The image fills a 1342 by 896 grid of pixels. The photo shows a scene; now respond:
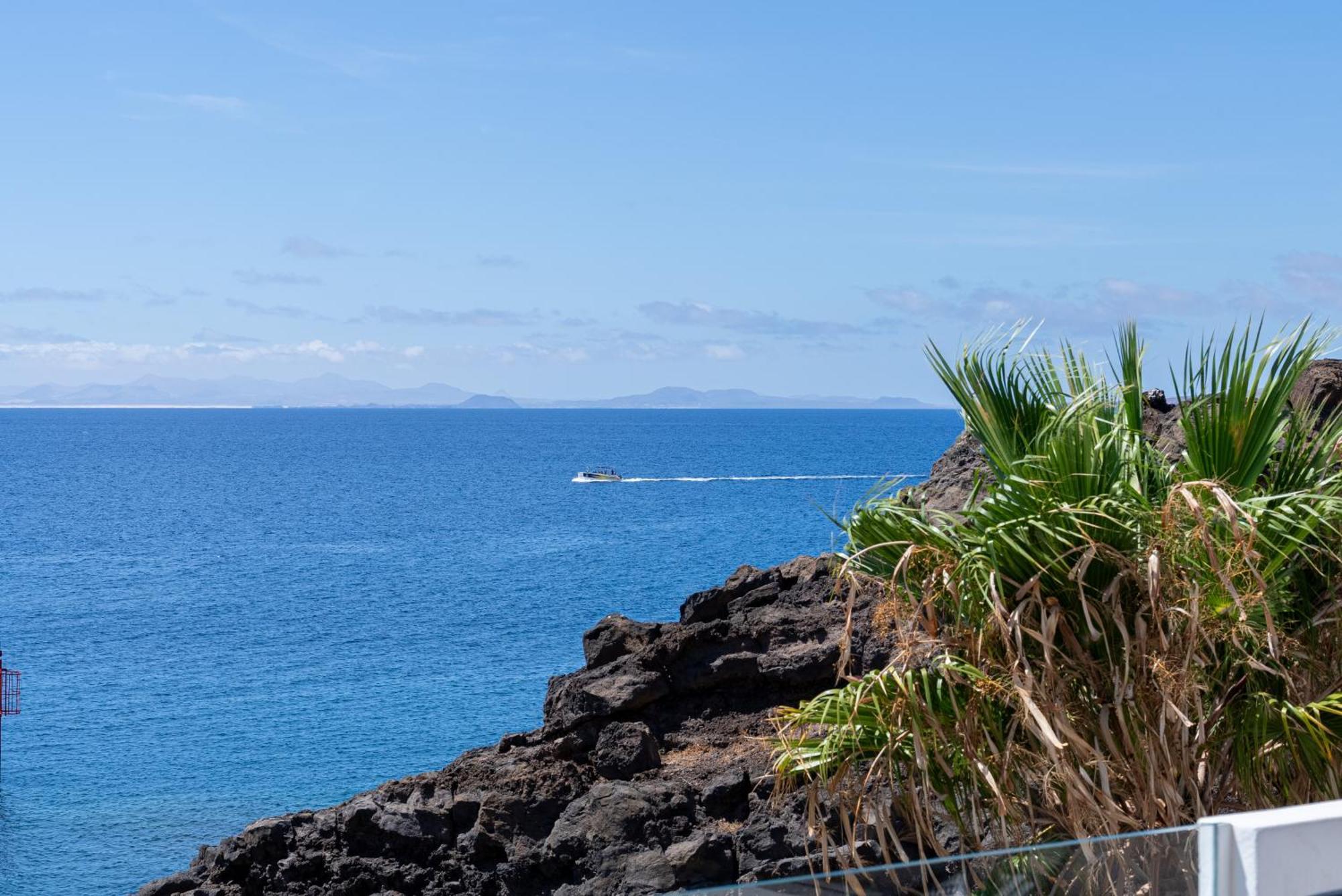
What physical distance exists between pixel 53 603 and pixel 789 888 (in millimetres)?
58463

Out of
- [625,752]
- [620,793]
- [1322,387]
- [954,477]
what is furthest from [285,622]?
[1322,387]

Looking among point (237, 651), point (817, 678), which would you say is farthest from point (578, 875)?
point (237, 651)

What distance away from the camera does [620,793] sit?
11.1 meters

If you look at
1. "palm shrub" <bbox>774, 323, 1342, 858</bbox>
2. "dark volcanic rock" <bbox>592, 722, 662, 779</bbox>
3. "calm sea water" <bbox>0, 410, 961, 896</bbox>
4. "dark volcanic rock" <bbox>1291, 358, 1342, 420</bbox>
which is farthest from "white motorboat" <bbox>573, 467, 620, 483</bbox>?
"palm shrub" <bbox>774, 323, 1342, 858</bbox>

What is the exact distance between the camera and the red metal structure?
112 feet

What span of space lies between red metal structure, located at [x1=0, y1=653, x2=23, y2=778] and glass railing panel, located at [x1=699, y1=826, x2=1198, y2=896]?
33.7 meters

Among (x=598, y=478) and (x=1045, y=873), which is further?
(x=598, y=478)

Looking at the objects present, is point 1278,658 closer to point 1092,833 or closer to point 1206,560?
point 1206,560

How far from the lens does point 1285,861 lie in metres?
2.90

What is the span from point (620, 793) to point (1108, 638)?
20.7ft

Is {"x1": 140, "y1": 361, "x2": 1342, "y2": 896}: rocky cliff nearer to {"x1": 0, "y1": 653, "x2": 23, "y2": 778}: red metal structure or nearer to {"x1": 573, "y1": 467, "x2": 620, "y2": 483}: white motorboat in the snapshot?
{"x1": 0, "y1": 653, "x2": 23, "y2": 778}: red metal structure

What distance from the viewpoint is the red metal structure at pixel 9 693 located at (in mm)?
34281

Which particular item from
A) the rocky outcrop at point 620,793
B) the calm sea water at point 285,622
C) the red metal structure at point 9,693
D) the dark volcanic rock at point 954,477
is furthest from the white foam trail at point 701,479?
the dark volcanic rock at point 954,477

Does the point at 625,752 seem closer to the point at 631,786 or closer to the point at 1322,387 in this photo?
the point at 631,786
